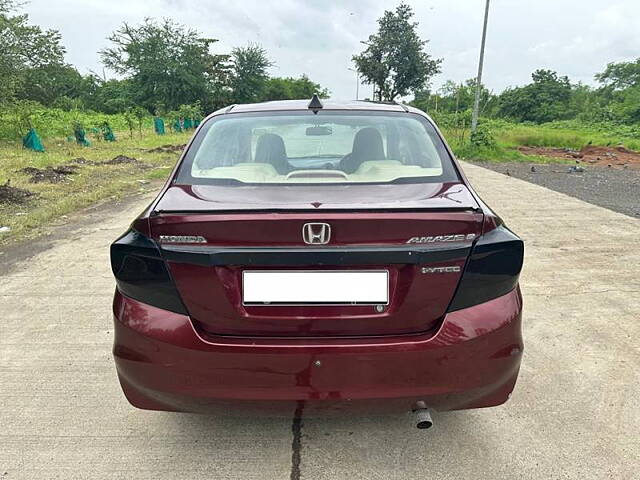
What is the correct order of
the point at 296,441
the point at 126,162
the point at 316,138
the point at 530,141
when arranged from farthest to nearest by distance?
the point at 530,141 < the point at 126,162 < the point at 316,138 < the point at 296,441

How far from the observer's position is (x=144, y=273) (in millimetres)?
1662

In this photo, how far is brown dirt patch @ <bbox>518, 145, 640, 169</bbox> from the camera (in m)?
15.6

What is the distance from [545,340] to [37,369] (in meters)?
3.12

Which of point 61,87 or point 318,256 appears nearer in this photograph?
point 318,256

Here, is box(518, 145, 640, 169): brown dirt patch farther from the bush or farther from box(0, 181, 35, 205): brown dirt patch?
box(0, 181, 35, 205): brown dirt patch

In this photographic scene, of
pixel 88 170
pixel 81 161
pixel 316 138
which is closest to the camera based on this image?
pixel 316 138

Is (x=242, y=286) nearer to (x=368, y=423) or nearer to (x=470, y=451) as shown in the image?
(x=368, y=423)

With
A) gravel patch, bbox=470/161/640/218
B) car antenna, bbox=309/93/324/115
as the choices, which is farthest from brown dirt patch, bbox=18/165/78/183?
gravel patch, bbox=470/161/640/218

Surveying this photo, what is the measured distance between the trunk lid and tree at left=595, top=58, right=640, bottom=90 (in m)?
60.3

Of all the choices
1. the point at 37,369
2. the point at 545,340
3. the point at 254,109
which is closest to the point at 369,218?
the point at 254,109

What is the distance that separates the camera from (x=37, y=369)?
2.71 metres

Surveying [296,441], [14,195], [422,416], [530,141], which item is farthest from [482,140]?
[422,416]

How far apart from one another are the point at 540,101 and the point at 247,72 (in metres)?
29.9

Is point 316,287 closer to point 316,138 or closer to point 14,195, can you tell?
point 316,138
